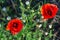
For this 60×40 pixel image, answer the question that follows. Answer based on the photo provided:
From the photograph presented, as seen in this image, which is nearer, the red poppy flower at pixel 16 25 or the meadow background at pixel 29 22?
the red poppy flower at pixel 16 25

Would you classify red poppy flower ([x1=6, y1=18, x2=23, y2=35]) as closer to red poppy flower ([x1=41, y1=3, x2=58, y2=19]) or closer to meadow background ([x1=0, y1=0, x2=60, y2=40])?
meadow background ([x1=0, y1=0, x2=60, y2=40])

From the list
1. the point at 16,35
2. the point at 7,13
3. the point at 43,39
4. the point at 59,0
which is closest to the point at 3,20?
the point at 7,13

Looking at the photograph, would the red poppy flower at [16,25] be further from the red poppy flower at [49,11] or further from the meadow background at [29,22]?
the red poppy flower at [49,11]

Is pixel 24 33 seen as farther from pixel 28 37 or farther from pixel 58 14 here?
pixel 58 14

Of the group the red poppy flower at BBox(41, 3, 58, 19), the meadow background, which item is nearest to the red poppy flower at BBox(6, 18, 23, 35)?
the meadow background

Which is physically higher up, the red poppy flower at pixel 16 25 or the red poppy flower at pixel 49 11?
the red poppy flower at pixel 49 11

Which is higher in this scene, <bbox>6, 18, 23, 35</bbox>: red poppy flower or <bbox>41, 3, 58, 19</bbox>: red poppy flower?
<bbox>41, 3, 58, 19</bbox>: red poppy flower

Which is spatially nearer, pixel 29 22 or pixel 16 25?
pixel 16 25

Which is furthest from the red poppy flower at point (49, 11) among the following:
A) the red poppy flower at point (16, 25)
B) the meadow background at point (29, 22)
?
the red poppy flower at point (16, 25)
